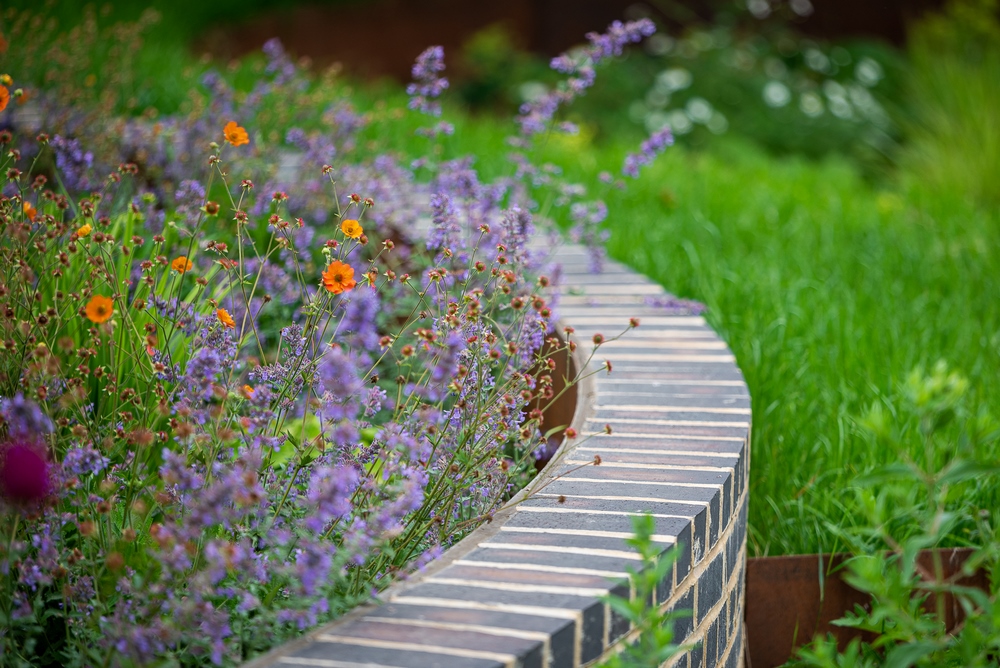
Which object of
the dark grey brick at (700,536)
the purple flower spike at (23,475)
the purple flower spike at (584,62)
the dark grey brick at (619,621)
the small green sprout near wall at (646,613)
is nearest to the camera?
the purple flower spike at (23,475)

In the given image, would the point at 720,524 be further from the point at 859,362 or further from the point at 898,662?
the point at 859,362

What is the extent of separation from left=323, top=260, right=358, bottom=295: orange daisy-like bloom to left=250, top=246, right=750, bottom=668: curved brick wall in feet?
1.63

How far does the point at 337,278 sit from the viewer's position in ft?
5.58

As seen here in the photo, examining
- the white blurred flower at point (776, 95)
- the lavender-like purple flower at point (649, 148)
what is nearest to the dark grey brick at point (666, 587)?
the lavender-like purple flower at point (649, 148)

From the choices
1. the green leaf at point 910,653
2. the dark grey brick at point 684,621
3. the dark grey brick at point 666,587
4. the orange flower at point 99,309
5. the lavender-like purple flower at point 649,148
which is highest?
the lavender-like purple flower at point 649,148

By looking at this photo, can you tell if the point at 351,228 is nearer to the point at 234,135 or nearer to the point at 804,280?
the point at 234,135

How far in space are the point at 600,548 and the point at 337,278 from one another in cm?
65

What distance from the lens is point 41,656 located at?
1.74m

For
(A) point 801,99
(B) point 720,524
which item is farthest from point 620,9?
(B) point 720,524

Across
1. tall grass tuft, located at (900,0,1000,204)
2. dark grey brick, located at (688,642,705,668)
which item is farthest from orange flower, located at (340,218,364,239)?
tall grass tuft, located at (900,0,1000,204)

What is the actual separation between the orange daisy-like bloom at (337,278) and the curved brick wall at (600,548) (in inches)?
19.6

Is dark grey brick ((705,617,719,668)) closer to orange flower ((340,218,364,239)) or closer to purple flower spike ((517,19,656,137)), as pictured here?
orange flower ((340,218,364,239))

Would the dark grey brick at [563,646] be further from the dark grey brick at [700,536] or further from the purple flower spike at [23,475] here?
the purple flower spike at [23,475]

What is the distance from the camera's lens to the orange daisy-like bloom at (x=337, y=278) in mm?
1682
